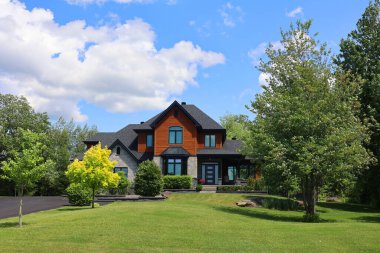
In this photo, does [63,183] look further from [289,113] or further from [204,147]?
[289,113]

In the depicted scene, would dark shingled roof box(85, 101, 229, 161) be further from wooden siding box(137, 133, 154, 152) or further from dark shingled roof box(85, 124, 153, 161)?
wooden siding box(137, 133, 154, 152)

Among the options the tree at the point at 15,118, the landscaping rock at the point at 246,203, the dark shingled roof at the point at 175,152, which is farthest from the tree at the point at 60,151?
the landscaping rock at the point at 246,203

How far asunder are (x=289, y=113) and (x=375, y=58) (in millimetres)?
16026

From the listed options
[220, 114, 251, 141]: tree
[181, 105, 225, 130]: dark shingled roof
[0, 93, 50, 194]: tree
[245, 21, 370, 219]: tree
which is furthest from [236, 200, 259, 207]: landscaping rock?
[220, 114, 251, 141]: tree

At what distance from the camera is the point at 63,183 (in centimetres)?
5909

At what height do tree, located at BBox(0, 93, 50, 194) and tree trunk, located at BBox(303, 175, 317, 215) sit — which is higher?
tree, located at BBox(0, 93, 50, 194)

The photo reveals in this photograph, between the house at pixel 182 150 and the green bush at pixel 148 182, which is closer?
the green bush at pixel 148 182

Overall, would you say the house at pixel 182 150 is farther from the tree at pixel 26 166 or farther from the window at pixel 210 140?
the tree at pixel 26 166

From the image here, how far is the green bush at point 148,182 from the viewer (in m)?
38.3

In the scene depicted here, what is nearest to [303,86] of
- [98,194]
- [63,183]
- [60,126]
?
[98,194]

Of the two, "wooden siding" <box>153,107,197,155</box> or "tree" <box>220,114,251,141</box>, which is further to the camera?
"tree" <box>220,114,251,141</box>

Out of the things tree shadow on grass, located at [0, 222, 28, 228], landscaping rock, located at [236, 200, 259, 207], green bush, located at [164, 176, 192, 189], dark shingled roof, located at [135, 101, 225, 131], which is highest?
dark shingled roof, located at [135, 101, 225, 131]

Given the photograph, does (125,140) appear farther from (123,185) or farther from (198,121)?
(123,185)

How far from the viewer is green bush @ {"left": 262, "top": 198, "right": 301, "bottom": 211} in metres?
34.7
